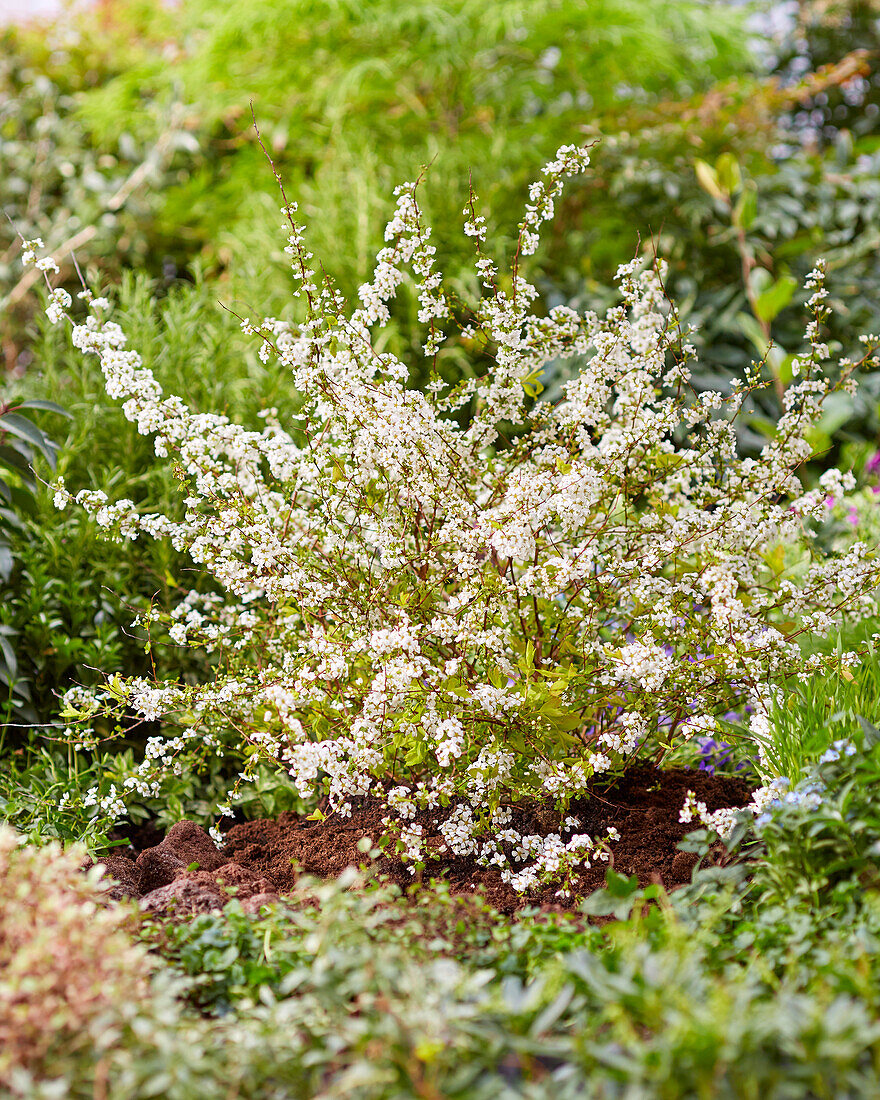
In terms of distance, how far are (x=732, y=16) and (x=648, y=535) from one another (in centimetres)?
546

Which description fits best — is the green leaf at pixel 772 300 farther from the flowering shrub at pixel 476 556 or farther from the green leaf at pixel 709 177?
the flowering shrub at pixel 476 556

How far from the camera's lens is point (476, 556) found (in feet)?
8.35

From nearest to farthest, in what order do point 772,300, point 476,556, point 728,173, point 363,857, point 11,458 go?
point 363,857
point 476,556
point 11,458
point 772,300
point 728,173

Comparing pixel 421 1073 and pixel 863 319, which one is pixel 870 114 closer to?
pixel 863 319

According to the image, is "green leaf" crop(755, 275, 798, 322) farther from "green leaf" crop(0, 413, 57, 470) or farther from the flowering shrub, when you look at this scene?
"green leaf" crop(0, 413, 57, 470)

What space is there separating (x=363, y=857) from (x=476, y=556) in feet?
2.86

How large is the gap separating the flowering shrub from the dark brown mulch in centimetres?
11

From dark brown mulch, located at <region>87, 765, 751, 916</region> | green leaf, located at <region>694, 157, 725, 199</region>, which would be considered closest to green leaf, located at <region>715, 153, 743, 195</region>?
green leaf, located at <region>694, 157, 725, 199</region>

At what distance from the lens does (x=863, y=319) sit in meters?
5.80

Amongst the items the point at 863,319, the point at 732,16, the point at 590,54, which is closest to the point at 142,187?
the point at 590,54

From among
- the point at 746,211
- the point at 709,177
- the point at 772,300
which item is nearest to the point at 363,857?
the point at 772,300

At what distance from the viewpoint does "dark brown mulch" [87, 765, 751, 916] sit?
2199 mm

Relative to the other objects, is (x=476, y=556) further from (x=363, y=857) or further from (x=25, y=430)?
(x=25, y=430)

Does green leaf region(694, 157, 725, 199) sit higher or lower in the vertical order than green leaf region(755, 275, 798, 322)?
higher
